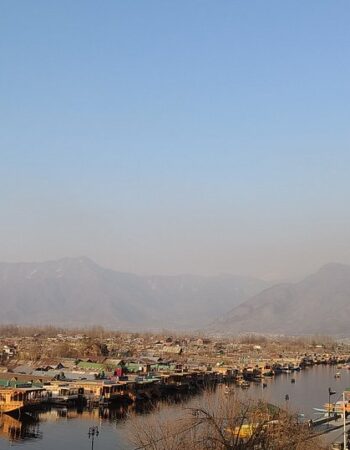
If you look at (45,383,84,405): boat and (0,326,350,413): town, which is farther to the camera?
(0,326,350,413): town

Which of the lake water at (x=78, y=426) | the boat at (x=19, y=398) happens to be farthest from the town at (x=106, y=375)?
the lake water at (x=78, y=426)

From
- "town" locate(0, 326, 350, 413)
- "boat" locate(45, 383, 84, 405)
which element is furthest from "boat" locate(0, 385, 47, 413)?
"boat" locate(45, 383, 84, 405)

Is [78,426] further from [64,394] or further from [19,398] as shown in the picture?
[64,394]

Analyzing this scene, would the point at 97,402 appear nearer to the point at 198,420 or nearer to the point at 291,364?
the point at 198,420

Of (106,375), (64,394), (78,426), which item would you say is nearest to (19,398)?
(64,394)

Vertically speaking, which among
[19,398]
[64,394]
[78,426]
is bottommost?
[78,426]

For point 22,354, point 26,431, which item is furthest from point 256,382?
point 26,431

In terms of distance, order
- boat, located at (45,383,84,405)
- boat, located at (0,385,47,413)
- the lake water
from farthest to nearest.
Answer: boat, located at (45,383,84,405), boat, located at (0,385,47,413), the lake water

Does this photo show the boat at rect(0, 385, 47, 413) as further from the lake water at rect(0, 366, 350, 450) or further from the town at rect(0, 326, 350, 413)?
the lake water at rect(0, 366, 350, 450)
